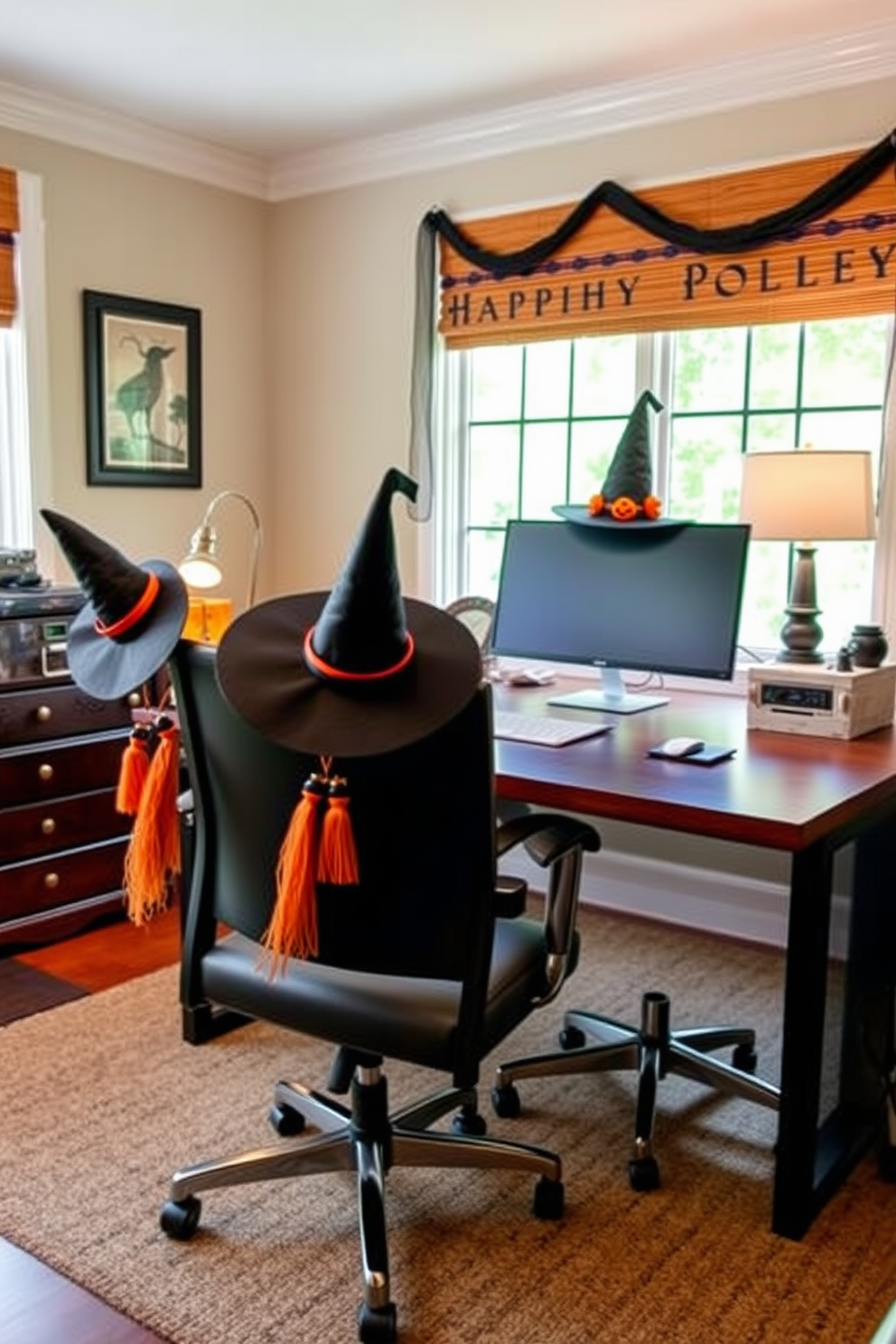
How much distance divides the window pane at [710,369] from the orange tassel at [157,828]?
7.09 ft

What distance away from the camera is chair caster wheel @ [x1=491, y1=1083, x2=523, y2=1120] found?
236 cm

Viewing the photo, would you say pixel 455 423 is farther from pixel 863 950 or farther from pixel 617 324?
pixel 863 950

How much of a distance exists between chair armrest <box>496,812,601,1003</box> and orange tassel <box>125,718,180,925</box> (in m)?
0.52

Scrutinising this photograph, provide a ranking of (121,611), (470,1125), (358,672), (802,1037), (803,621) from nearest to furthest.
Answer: (358,672), (121,611), (802,1037), (470,1125), (803,621)

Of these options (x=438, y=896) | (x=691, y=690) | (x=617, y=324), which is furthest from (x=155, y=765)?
(x=617, y=324)

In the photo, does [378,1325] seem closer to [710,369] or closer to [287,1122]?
[287,1122]

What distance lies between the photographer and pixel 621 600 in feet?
8.87

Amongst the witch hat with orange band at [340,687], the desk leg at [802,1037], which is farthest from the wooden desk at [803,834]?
the witch hat with orange band at [340,687]

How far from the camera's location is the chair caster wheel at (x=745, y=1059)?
8.35 ft

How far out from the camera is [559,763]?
2125 mm

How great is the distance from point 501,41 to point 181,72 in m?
0.93

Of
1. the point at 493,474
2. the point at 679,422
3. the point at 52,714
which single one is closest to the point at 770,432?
the point at 679,422

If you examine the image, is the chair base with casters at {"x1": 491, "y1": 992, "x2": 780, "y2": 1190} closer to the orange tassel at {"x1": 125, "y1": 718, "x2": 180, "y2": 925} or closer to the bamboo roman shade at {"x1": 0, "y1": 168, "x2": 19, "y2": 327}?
the orange tassel at {"x1": 125, "y1": 718, "x2": 180, "y2": 925}

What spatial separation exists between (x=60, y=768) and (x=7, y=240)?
1586mm
